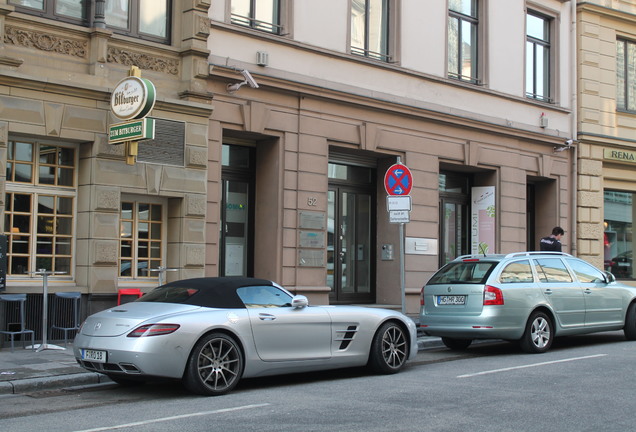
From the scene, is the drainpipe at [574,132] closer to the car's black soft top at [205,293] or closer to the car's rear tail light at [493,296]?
the car's rear tail light at [493,296]

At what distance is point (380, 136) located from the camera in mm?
18281

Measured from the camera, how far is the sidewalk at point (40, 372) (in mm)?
9477

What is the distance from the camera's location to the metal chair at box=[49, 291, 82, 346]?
13.0m

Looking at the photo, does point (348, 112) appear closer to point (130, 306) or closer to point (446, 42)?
point (446, 42)

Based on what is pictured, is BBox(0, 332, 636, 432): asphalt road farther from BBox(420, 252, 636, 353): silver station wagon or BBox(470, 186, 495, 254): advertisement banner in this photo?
BBox(470, 186, 495, 254): advertisement banner

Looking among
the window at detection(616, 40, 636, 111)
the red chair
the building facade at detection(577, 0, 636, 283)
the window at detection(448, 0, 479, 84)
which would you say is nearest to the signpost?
the red chair

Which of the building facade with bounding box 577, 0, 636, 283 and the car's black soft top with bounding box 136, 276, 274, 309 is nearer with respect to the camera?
the car's black soft top with bounding box 136, 276, 274, 309

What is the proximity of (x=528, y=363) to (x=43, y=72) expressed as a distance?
27.5ft

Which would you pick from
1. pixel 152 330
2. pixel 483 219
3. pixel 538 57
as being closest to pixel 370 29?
pixel 483 219

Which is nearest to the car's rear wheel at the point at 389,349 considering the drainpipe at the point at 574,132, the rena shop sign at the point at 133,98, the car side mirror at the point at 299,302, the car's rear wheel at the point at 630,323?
the car side mirror at the point at 299,302

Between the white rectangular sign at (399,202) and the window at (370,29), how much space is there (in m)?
4.39

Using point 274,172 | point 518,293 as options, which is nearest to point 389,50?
point 274,172

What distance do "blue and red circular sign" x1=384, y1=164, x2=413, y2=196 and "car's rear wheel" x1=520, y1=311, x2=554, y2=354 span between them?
11.1 ft

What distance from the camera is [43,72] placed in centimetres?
1302
